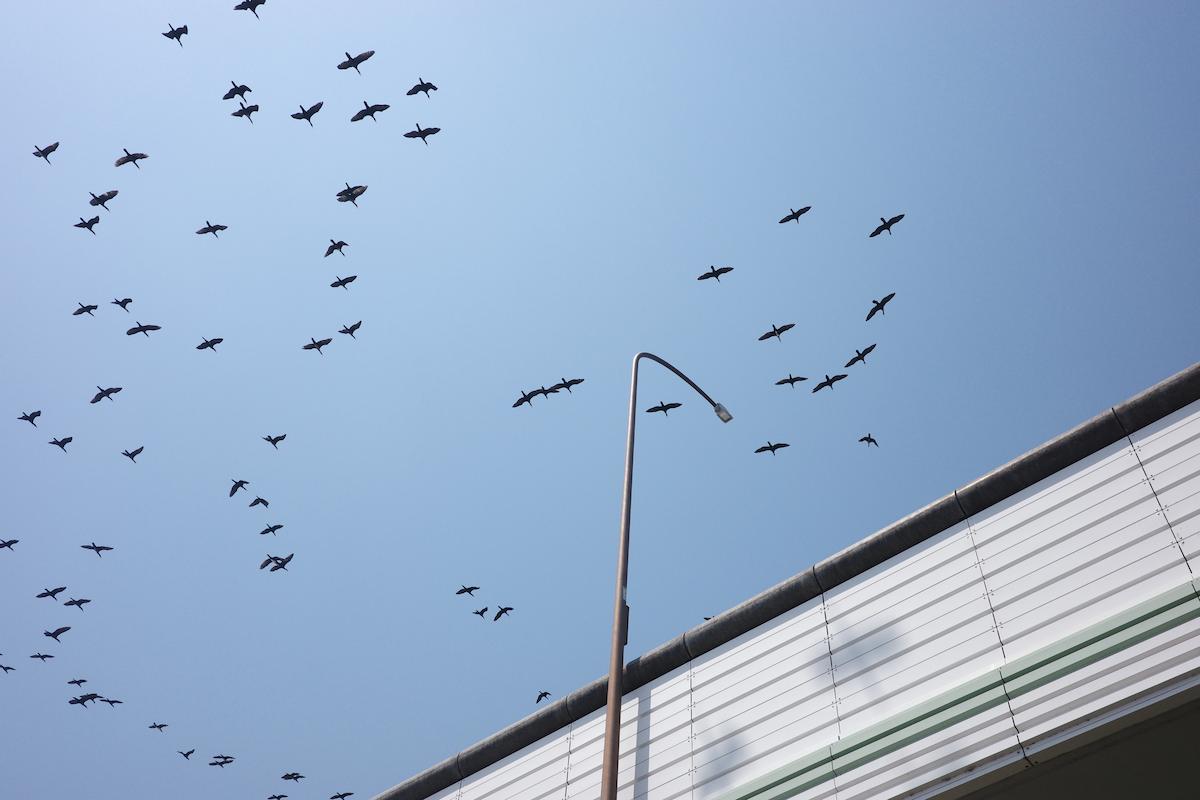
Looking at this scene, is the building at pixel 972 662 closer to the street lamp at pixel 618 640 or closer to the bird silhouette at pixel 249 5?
the street lamp at pixel 618 640

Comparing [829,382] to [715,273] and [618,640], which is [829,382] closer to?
[715,273]

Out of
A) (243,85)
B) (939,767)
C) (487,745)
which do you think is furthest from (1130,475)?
(243,85)

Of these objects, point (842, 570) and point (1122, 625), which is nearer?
point (1122, 625)

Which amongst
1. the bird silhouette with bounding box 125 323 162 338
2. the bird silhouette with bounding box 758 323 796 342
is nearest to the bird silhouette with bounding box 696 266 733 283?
the bird silhouette with bounding box 758 323 796 342

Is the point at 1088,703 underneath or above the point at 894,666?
underneath

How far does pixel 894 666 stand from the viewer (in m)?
10.4

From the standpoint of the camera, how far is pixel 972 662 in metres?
9.83

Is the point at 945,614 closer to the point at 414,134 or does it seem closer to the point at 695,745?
the point at 695,745

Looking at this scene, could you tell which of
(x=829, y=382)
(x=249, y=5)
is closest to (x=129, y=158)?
(x=249, y=5)

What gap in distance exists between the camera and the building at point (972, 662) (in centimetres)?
882

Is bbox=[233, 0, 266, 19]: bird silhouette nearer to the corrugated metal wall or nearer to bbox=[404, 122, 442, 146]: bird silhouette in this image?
bbox=[404, 122, 442, 146]: bird silhouette

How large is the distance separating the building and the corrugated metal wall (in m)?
0.02

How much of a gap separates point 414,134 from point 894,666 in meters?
21.6

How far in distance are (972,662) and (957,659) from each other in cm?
16
